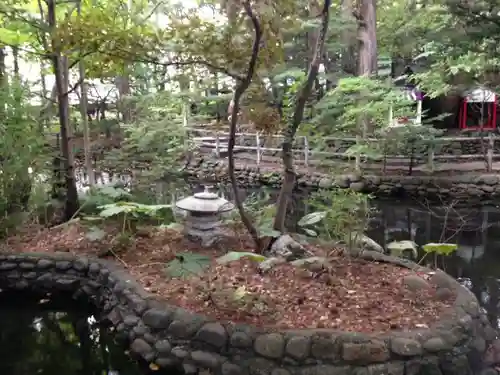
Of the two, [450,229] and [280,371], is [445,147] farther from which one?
[280,371]

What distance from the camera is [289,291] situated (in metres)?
4.11

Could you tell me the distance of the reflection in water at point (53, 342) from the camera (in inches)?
163

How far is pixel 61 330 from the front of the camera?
4789mm

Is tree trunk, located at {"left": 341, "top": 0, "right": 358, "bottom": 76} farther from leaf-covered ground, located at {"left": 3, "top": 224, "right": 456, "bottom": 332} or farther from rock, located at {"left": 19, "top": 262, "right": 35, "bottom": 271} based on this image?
rock, located at {"left": 19, "top": 262, "right": 35, "bottom": 271}

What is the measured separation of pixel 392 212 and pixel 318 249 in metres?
5.14

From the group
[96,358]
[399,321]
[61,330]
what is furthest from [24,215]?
[399,321]

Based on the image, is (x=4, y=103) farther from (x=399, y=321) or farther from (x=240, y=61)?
(x=399, y=321)

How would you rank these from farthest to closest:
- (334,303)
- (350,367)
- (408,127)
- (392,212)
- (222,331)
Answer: (408,127) → (392,212) → (334,303) → (222,331) → (350,367)

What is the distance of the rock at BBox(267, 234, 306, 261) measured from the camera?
4.79 meters

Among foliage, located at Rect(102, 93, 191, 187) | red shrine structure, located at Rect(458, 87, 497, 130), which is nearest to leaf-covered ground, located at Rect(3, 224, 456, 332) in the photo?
foliage, located at Rect(102, 93, 191, 187)

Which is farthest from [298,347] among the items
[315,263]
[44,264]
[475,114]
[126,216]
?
[475,114]

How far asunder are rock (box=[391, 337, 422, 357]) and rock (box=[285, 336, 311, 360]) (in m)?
0.59

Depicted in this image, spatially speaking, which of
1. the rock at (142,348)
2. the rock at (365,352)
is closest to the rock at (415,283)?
the rock at (365,352)

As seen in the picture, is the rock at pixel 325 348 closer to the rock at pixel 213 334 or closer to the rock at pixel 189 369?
the rock at pixel 213 334
